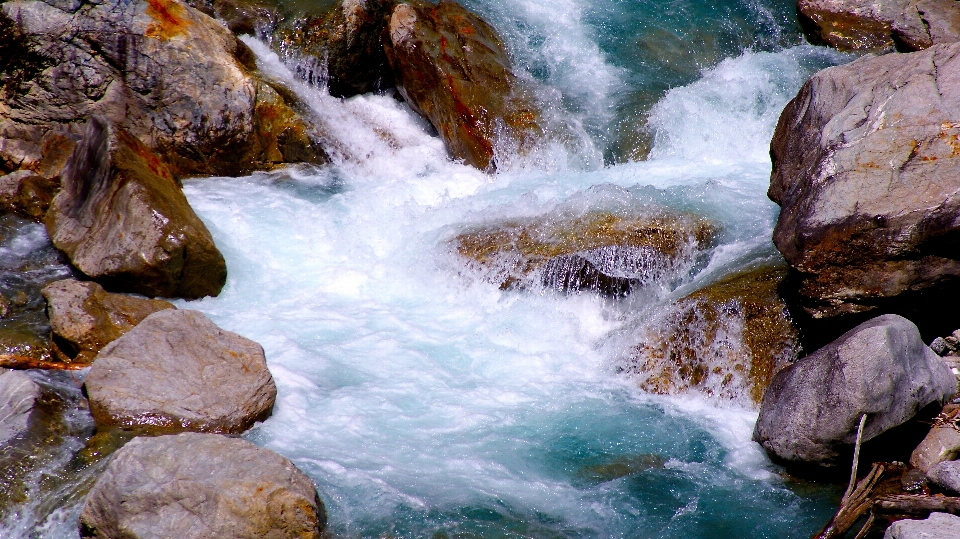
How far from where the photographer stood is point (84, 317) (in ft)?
18.7

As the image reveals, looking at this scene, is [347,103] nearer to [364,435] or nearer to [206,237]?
[206,237]

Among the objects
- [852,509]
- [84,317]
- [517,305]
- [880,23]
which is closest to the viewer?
[852,509]

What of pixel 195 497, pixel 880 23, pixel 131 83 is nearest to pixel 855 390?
pixel 195 497

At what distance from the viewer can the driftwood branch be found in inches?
168

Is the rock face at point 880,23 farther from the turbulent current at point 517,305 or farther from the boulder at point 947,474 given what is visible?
the boulder at point 947,474

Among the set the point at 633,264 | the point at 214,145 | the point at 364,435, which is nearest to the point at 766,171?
the point at 633,264

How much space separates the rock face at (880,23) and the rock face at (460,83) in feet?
16.3

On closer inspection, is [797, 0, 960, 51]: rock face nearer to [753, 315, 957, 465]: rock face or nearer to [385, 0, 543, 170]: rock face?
[385, 0, 543, 170]: rock face

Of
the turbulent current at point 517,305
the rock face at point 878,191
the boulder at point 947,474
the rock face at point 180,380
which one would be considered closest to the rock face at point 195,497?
the turbulent current at point 517,305

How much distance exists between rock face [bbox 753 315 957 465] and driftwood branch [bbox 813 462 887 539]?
0.84 feet

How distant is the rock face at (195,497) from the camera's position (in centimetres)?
388

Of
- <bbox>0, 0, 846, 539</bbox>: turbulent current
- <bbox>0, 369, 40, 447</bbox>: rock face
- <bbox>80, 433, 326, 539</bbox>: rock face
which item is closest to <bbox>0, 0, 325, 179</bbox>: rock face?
<bbox>0, 0, 846, 539</bbox>: turbulent current

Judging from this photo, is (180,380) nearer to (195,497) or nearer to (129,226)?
(195,497)

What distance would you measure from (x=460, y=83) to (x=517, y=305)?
388 centimetres
